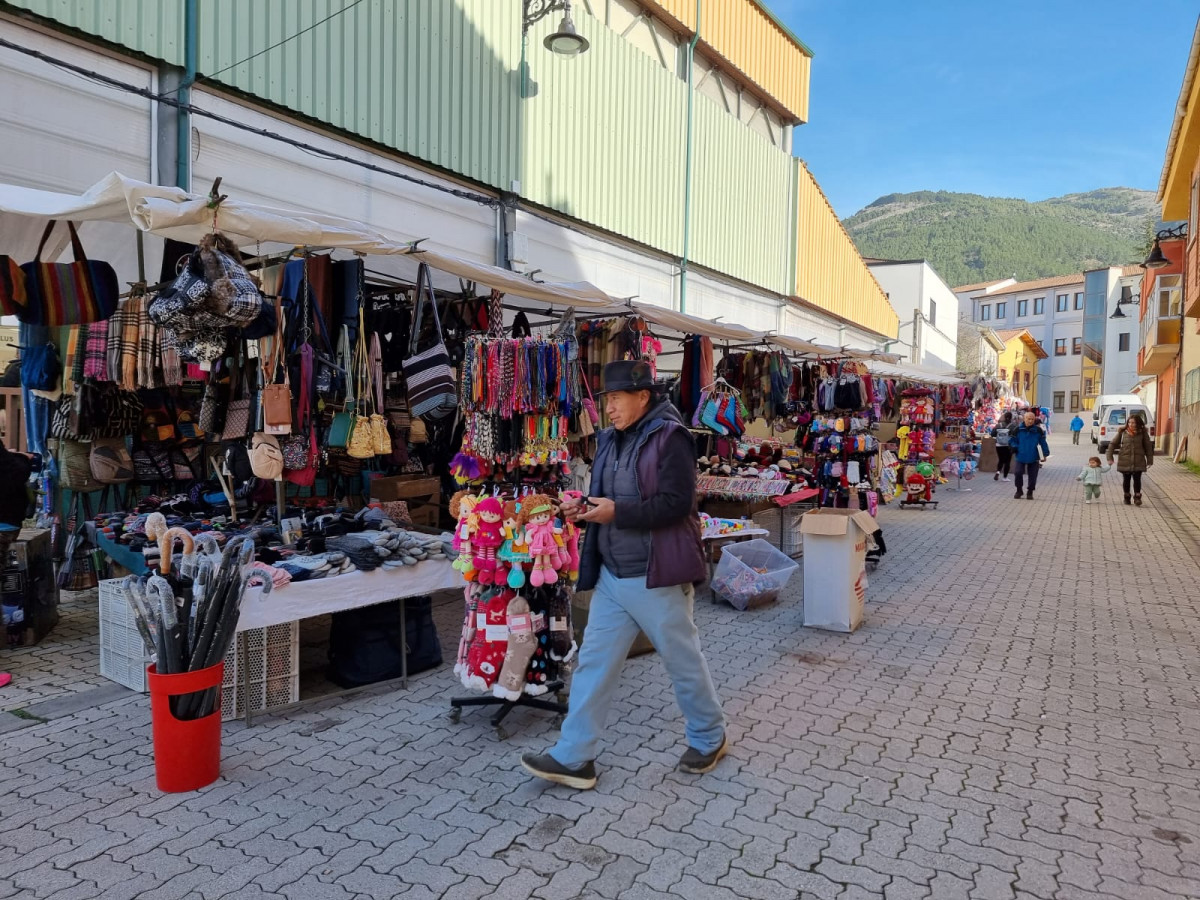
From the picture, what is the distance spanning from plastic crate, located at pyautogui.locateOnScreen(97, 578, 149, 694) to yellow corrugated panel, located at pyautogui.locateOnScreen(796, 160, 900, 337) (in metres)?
15.8

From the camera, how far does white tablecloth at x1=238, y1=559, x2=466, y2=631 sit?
4102 millimetres

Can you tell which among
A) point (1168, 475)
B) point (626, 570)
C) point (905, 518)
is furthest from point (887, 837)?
point (1168, 475)

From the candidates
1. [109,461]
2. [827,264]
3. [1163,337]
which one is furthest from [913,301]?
[109,461]

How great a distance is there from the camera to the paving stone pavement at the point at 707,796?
112 inches

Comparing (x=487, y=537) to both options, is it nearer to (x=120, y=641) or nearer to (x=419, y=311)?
(x=419, y=311)

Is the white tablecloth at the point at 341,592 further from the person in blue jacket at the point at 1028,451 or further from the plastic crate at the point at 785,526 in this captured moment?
the person in blue jacket at the point at 1028,451

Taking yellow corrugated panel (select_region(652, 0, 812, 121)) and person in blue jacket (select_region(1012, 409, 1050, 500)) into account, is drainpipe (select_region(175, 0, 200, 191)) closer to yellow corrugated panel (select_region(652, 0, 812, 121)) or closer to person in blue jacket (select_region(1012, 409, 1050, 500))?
yellow corrugated panel (select_region(652, 0, 812, 121))

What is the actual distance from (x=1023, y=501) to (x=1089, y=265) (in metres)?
121

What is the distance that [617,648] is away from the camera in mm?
3461

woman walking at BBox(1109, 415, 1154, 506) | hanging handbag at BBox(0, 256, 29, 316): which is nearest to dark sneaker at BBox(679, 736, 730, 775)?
hanging handbag at BBox(0, 256, 29, 316)

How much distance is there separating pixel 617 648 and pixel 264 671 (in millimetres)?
2065

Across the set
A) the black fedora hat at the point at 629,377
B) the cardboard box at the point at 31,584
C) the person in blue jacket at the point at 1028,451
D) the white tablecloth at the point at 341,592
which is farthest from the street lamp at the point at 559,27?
the person in blue jacket at the point at 1028,451

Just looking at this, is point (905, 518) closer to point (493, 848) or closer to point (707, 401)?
point (707, 401)

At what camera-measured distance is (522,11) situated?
10320 millimetres
